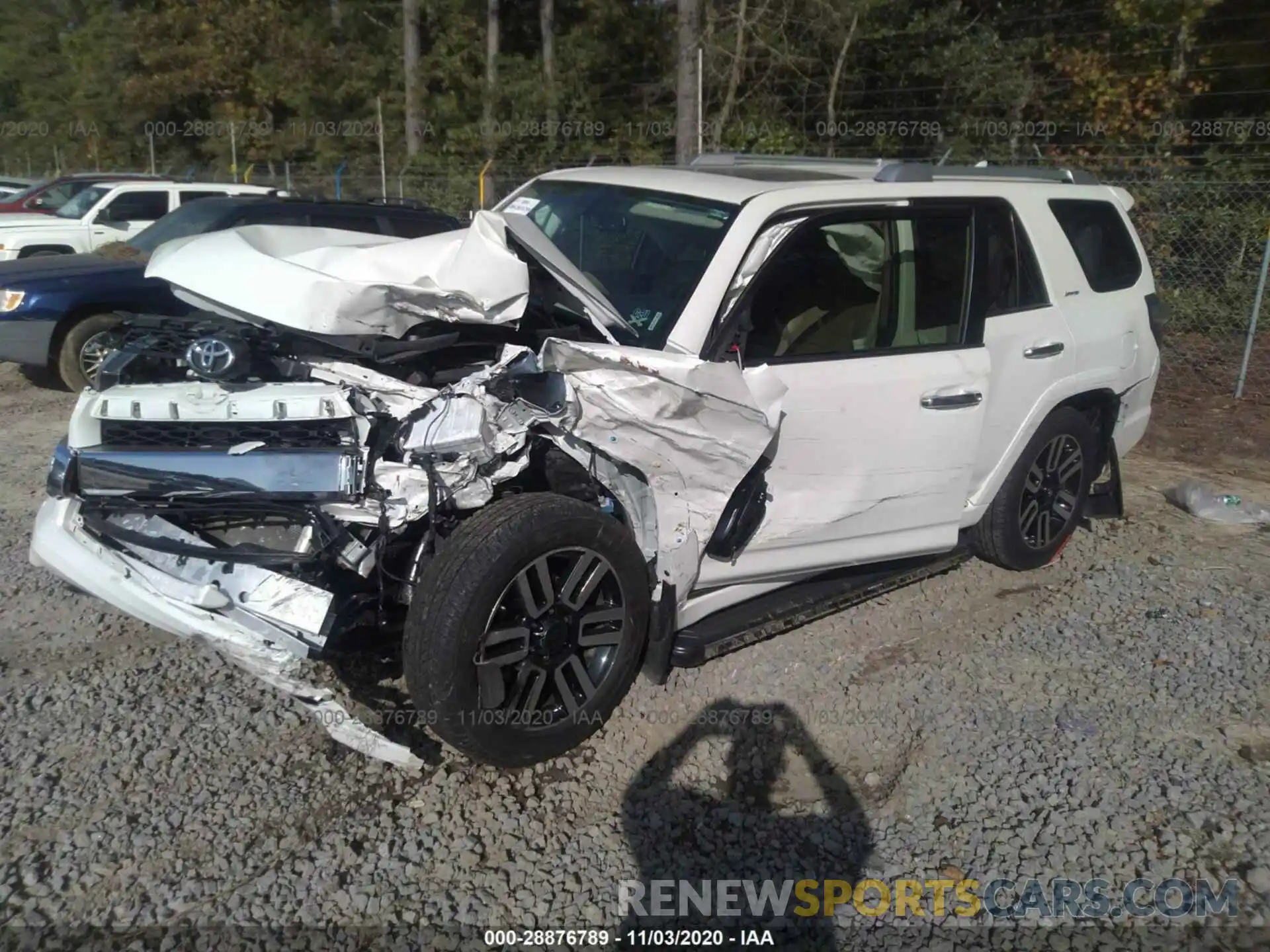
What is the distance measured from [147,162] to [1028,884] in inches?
1591

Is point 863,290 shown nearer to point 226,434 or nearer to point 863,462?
point 863,462

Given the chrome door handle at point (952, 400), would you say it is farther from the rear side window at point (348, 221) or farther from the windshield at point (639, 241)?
the rear side window at point (348, 221)

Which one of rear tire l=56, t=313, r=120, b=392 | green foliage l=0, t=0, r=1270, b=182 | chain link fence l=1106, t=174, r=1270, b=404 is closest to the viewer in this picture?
rear tire l=56, t=313, r=120, b=392

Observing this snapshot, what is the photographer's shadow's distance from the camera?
2.88 m

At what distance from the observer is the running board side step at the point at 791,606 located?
3.65 meters

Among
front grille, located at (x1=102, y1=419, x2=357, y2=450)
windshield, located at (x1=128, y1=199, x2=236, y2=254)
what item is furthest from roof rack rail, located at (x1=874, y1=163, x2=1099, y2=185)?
windshield, located at (x1=128, y1=199, x2=236, y2=254)

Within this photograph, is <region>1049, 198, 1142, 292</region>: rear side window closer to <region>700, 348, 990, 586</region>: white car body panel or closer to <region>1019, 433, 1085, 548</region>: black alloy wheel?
<region>1019, 433, 1085, 548</region>: black alloy wheel

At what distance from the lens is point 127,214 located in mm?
12781

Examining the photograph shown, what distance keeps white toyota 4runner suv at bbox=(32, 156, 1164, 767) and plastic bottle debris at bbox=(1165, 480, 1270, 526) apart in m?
2.41

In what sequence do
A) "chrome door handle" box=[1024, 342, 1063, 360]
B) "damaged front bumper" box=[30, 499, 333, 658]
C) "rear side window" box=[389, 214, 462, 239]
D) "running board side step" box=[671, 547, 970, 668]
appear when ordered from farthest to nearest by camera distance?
1. "rear side window" box=[389, 214, 462, 239]
2. "chrome door handle" box=[1024, 342, 1063, 360]
3. "running board side step" box=[671, 547, 970, 668]
4. "damaged front bumper" box=[30, 499, 333, 658]

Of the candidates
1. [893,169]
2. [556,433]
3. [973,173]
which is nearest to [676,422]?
[556,433]

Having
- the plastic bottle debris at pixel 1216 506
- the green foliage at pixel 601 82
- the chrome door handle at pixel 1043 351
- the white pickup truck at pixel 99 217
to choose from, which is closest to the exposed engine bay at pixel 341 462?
the chrome door handle at pixel 1043 351

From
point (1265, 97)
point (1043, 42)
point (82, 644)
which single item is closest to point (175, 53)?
point (1043, 42)

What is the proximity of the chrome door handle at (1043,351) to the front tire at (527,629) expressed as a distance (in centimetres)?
215
